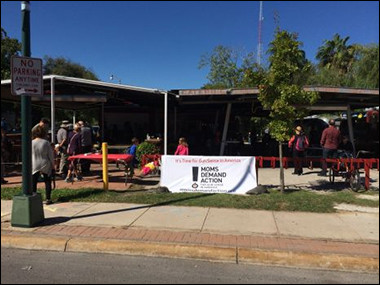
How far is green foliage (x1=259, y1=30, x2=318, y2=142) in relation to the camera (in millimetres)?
8297

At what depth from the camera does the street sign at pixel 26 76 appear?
580 cm

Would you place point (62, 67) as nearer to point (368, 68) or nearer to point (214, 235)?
point (368, 68)

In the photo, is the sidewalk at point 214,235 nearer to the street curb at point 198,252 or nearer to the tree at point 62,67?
the street curb at point 198,252

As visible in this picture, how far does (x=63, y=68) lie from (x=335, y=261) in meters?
38.0

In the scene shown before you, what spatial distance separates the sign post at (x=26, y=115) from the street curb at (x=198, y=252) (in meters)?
0.47

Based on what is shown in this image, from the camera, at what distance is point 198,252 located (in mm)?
5043

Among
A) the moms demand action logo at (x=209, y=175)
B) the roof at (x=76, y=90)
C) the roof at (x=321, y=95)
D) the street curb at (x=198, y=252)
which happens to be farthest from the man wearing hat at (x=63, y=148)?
the street curb at (x=198, y=252)

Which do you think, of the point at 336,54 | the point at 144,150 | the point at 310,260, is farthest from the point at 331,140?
the point at 336,54

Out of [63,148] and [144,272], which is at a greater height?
[63,148]

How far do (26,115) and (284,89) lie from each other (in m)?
5.54

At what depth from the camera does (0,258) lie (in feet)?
16.3

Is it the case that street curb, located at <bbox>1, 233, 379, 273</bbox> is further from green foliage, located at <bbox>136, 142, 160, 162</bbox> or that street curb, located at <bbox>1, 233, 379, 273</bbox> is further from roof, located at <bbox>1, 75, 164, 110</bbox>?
green foliage, located at <bbox>136, 142, 160, 162</bbox>

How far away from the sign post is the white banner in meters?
3.56

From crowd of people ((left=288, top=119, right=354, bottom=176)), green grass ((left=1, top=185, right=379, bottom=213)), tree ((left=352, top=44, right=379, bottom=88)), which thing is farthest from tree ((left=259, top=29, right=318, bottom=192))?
tree ((left=352, top=44, right=379, bottom=88))
